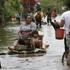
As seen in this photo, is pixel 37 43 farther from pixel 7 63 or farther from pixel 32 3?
pixel 32 3

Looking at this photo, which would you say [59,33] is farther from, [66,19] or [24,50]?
[24,50]

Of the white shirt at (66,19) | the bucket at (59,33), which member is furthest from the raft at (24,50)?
the white shirt at (66,19)

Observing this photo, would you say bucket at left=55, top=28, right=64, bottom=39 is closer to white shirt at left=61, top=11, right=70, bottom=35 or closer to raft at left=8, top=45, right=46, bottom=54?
white shirt at left=61, top=11, right=70, bottom=35

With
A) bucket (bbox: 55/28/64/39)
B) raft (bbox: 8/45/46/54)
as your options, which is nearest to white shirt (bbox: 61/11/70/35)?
bucket (bbox: 55/28/64/39)

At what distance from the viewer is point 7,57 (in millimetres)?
17344

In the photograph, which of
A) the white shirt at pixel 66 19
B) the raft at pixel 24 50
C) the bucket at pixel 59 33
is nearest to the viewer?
the white shirt at pixel 66 19

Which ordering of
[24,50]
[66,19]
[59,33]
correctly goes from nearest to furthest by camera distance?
[66,19] < [59,33] < [24,50]

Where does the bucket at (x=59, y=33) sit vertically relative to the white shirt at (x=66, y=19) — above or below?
below

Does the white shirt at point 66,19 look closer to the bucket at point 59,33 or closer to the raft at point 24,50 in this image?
the bucket at point 59,33

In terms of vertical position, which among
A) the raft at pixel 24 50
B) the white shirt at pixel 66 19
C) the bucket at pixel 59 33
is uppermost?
the white shirt at pixel 66 19

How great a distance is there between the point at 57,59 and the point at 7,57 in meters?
1.99

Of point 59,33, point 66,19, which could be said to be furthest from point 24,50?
point 66,19

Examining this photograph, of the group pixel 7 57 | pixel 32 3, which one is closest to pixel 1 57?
pixel 7 57

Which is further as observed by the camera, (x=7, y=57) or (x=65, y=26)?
(x=7, y=57)
